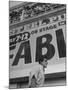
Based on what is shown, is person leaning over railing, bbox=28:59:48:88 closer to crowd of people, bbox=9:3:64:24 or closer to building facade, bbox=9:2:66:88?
building facade, bbox=9:2:66:88

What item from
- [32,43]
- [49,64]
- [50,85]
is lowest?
[50,85]

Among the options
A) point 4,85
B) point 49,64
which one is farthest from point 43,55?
point 4,85

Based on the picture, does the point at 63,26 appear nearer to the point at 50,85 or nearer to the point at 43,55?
the point at 43,55

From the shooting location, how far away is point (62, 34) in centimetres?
520

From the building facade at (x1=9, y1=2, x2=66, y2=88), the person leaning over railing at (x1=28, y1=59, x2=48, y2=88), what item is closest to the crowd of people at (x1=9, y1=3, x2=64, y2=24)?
the building facade at (x1=9, y1=2, x2=66, y2=88)

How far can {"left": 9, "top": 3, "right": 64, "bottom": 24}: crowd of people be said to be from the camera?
5.12 meters

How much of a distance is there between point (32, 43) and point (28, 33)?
0.19 metres

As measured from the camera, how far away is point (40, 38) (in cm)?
514

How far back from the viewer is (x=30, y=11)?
17.0ft

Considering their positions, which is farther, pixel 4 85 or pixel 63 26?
pixel 63 26

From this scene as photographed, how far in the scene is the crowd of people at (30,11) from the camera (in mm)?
5121

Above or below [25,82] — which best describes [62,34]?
above

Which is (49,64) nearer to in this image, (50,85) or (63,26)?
(50,85)

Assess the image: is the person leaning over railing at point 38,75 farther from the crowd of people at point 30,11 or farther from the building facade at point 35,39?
the crowd of people at point 30,11
